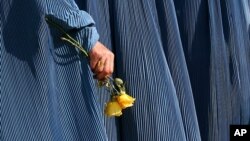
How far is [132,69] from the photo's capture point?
6.77 feet

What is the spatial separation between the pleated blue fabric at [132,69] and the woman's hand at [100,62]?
27 millimetres

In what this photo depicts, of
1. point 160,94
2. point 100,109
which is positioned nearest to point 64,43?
point 100,109

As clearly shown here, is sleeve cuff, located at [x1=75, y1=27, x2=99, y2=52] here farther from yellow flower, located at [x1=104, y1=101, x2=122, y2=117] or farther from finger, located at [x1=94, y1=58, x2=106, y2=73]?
yellow flower, located at [x1=104, y1=101, x2=122, y2=117]

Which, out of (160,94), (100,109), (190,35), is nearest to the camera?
(100,109)

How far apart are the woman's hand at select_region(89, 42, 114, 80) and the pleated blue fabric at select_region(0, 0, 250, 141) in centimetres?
3

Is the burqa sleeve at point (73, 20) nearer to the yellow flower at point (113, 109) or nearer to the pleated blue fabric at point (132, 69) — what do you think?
the pleated blue fabric at point (132, 69)

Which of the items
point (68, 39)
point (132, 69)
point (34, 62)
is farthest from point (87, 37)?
point (132, 69)

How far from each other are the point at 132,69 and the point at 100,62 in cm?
34

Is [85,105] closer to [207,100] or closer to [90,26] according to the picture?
[90,26]

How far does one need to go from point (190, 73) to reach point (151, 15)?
0.34m

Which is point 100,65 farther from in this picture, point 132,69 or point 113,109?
point 132,69

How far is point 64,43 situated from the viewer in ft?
5.96

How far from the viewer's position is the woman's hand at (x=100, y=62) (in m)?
1.73

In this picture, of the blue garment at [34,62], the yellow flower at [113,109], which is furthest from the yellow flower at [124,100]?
the blue garment at [34,62]
